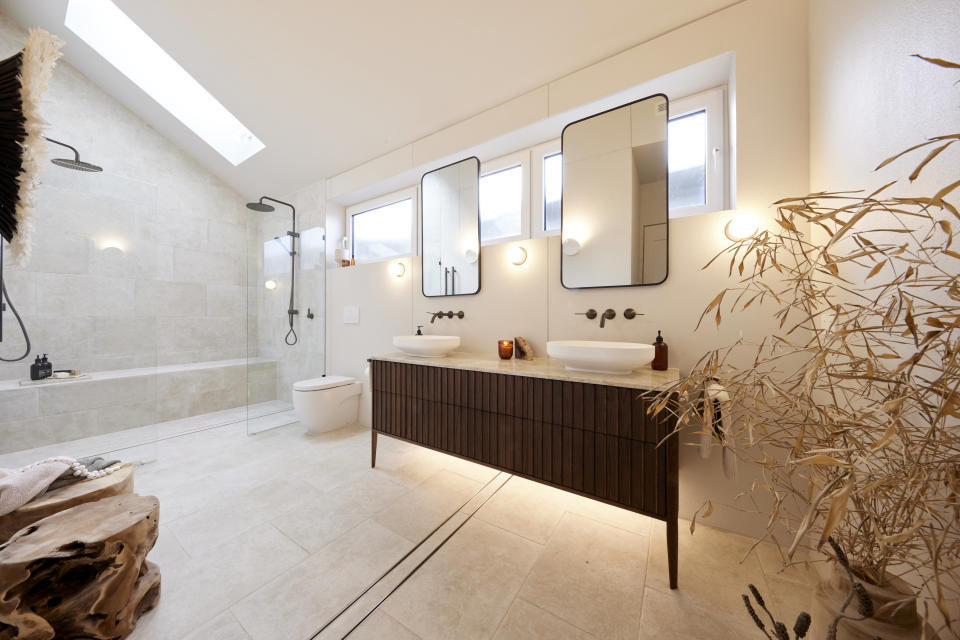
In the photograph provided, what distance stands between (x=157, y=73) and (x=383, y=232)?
8.00 feet

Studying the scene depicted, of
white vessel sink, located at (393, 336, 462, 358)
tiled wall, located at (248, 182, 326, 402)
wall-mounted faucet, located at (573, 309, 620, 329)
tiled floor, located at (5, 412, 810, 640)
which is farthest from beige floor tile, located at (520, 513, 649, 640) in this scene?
tiled wall, located at (248, 182, 326, 402)

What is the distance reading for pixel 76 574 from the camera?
3.34 ft

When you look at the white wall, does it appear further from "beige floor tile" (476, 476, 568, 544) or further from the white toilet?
the white toilet

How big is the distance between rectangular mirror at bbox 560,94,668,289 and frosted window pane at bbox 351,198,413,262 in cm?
152

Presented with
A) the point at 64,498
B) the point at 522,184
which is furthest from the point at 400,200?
the point at 64,498

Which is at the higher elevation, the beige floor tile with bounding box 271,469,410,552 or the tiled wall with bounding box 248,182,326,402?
the tiled wall with bounding box 248,182,326,402

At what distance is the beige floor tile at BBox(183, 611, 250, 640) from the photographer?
1.11 meters

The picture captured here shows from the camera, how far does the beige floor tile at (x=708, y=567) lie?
1275 mm

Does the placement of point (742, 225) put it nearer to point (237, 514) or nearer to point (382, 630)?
point (382, 630)

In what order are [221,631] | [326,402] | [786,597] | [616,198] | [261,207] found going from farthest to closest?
1. [261,207]
2. [326,402]
3. [616,198]
4. [786,597]
5. [221,631]

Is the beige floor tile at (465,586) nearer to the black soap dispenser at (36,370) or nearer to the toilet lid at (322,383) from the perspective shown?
the toilet lid at (322,383)

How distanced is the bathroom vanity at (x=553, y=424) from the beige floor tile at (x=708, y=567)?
0.28ft

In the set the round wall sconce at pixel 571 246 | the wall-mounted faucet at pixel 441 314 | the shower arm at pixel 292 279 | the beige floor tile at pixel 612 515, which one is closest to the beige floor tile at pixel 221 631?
the beige floor tile at pixel 612 515

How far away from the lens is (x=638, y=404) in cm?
133
